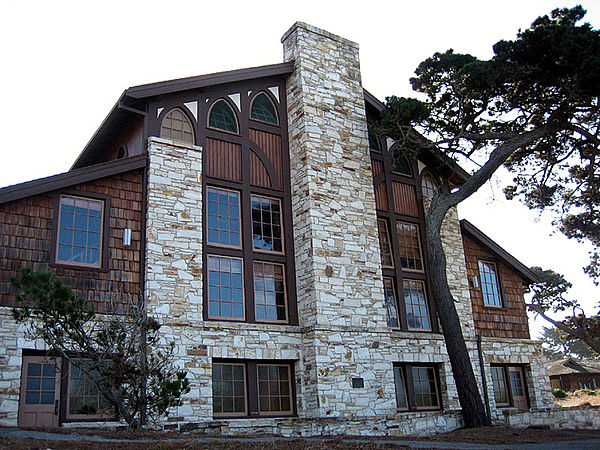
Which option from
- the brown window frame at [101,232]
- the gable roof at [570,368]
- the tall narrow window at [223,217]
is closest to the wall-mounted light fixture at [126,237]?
the brown window frame at [101,232]

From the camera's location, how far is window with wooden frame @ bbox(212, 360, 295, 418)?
13.6 m

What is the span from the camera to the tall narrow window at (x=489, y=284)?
64.2ft

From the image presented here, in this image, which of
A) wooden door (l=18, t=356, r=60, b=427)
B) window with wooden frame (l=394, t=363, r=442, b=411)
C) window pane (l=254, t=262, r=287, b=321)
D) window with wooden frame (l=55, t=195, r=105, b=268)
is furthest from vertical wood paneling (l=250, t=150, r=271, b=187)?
wooden door (l=18, t=356, r=60, b=427)

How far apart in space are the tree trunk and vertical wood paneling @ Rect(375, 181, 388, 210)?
1464 mm

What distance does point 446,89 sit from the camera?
56.0ft

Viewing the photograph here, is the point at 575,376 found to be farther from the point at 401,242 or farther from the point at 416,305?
the point at 401,242

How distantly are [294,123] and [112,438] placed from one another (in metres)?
9.75

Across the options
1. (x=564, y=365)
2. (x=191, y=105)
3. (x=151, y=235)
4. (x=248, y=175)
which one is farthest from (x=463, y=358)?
(x=564, y=365)

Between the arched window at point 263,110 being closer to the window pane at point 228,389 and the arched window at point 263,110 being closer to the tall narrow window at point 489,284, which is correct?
the window pane at point 228,389

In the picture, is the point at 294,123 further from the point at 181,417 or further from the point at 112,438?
the point at 112,438

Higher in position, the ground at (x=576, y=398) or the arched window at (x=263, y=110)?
the arched window at (x=263, y=110)

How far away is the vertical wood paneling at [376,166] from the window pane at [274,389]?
6.30m

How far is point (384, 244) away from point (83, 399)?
9.03m

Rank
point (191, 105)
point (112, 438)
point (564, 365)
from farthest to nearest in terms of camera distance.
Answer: point (564, 365), point (191, 105), point (112, 438)
